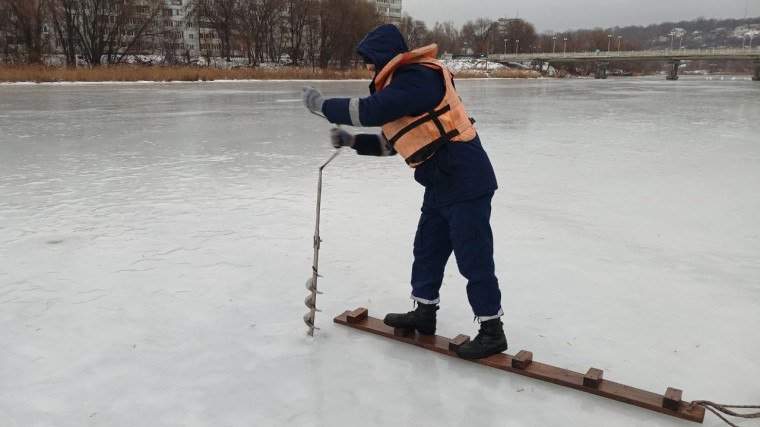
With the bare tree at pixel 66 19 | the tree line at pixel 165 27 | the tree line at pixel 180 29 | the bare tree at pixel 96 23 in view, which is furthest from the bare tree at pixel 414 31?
the bare tree at pixel 66 19

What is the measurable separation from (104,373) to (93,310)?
0.68m

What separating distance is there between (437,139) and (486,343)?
913mm

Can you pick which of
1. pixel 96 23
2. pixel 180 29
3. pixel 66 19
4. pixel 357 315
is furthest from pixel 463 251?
pixel 180 29

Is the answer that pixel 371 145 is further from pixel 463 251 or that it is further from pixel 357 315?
pixel 357 315

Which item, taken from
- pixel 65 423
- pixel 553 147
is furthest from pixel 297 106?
pixel 65 423

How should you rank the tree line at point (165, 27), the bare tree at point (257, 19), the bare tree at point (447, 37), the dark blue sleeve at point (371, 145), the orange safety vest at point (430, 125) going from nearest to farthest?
the orange safety vest at point (430, 125), the dark blue sleeve at point (371, 145), the tree line at point (165, 27), the bare tree at point (257, 19), the bare tree at point (447, 37)

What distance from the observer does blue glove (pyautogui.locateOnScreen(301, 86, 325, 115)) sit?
2365mm

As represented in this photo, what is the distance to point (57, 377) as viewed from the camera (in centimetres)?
224

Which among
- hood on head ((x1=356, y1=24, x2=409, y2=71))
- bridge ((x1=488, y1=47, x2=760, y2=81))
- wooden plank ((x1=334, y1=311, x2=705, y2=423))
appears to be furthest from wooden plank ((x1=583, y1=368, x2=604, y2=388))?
bridge ((x1=488, y1=47, x2=760, y2=81))

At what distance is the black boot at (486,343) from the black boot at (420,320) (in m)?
0.23

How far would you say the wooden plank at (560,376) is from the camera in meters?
2.03

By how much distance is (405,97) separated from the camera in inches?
84.8

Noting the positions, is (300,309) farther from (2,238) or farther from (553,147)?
(553,147)

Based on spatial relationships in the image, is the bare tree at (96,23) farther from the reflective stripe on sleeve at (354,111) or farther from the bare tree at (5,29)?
the reflective stripe on sleeve at (354,111)
